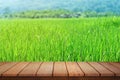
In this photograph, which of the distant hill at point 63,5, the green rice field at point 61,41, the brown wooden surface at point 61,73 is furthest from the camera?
the distant hill at point 63,5

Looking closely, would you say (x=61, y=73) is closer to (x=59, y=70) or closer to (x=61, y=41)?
(x=59, y=70)

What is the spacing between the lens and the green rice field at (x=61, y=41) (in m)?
5.80

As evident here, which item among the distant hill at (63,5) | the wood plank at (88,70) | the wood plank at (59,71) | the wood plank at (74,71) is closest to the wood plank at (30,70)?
the wood plank at (59,71)

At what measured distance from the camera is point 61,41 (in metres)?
6.11

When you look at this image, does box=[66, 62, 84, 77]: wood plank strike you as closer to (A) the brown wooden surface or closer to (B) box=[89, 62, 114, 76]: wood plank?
(A) the brown wooden surface

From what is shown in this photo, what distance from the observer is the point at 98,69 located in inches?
174

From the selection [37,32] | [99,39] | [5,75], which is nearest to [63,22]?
[37,32]

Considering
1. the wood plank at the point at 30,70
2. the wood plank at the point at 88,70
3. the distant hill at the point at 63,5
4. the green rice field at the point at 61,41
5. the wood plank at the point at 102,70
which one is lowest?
the wood plank at the point at 102,70

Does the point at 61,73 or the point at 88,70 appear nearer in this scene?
the point at 61,73

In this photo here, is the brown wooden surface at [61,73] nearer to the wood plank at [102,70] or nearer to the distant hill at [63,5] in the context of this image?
the wood plank at [102,70]

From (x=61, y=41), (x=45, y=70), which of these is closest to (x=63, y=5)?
(x=61, y=41)

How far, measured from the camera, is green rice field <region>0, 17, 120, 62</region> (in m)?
5.80

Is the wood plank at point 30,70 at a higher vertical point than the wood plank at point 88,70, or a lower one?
higher

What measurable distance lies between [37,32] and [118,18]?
178 centimetres
